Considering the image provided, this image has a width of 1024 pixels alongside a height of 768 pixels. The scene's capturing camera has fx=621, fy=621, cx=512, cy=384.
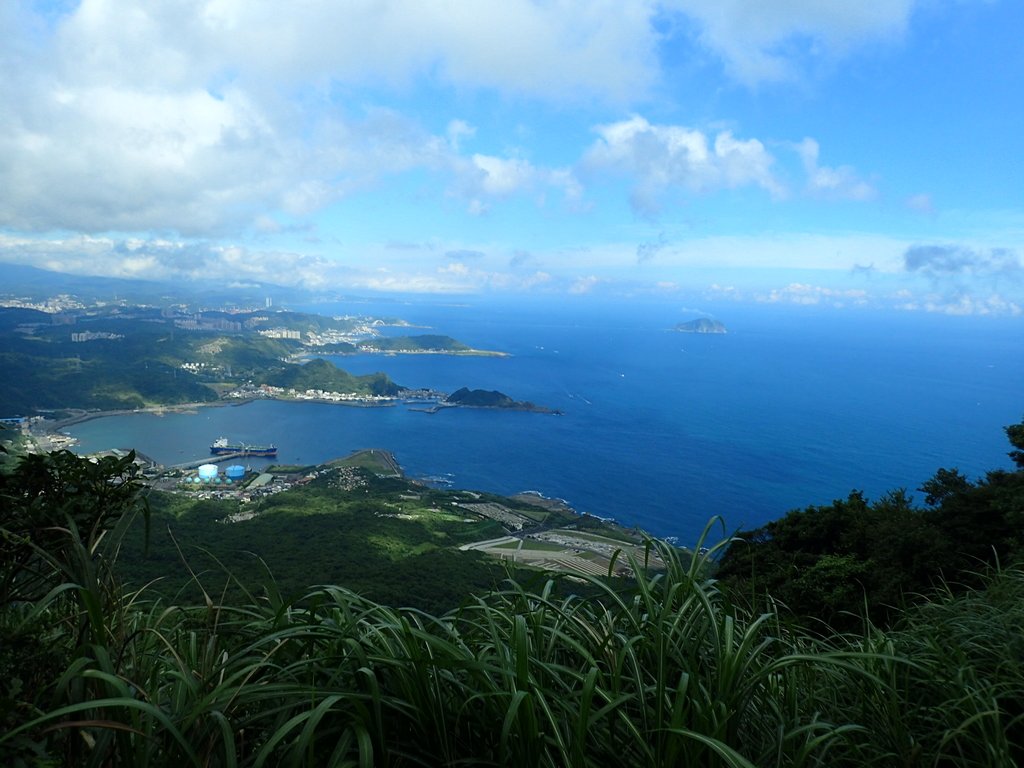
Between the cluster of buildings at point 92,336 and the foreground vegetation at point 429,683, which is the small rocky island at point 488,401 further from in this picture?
the foreground vegetation at point 429,683

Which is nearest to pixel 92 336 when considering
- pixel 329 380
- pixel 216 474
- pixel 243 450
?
pixel 329 380

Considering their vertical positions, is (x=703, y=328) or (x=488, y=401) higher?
(x=703, y=328)

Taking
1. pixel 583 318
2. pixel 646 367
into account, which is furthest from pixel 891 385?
pixel 583 318

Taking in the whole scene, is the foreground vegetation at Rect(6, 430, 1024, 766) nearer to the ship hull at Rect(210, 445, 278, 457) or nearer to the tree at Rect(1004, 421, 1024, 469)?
the tree at Rect(1004, 421, 1024, 469)

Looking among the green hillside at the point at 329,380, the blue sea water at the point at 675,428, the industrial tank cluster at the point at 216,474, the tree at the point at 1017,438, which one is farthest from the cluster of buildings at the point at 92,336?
the tree at the point at 1017,438

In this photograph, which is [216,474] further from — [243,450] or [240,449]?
[240,449]

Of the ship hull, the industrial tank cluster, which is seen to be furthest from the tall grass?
the ship hull

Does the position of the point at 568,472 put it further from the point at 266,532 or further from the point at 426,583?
the point at 426,583
